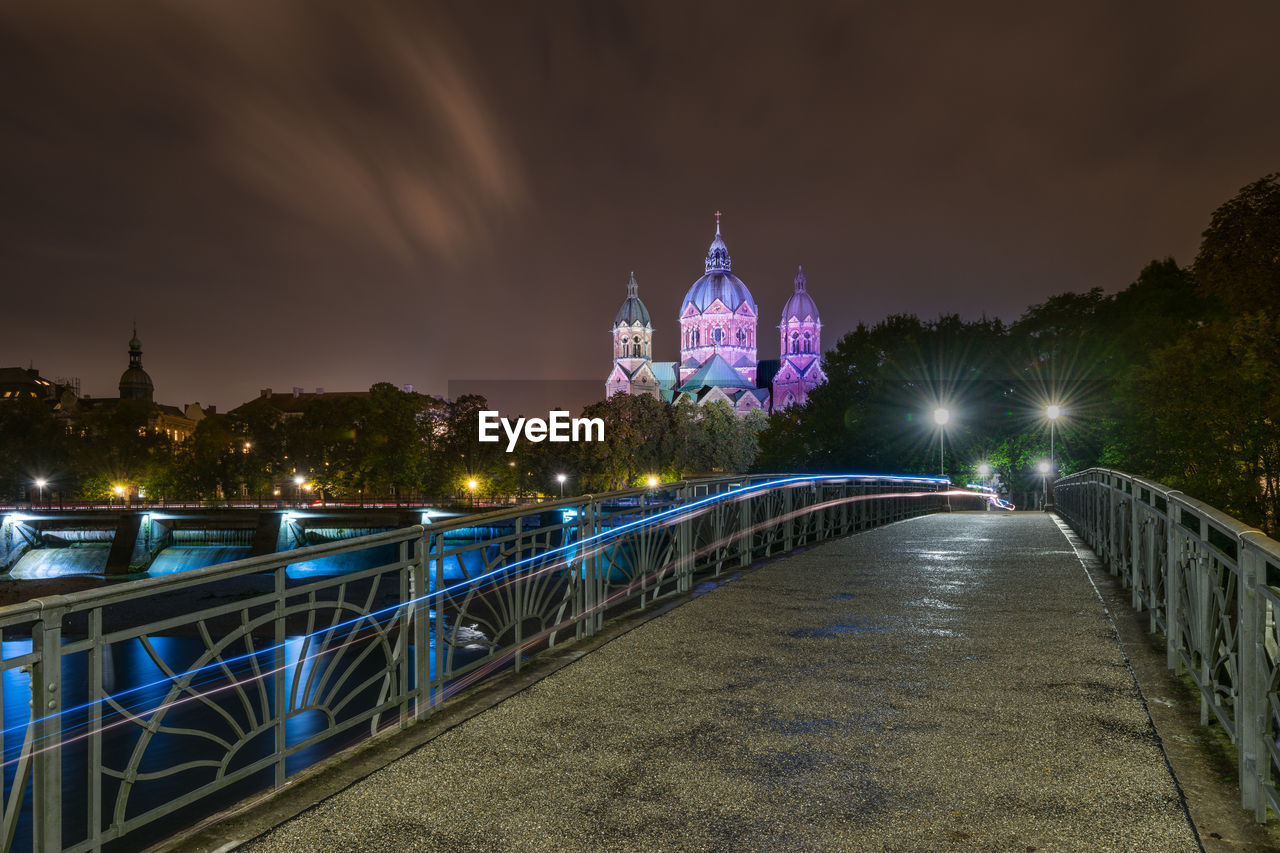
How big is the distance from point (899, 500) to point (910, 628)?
59.3 ft

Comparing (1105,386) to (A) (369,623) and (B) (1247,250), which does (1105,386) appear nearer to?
(B) (1247,250)

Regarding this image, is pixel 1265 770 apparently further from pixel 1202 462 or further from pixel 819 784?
pixel 1202 462

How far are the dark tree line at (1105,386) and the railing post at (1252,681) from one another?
30494 mm

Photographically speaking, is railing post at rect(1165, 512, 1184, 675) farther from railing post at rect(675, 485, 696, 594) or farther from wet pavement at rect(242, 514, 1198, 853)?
railing post at rect(675, 485, 696, 594)

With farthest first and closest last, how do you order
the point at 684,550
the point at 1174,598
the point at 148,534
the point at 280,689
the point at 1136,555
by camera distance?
the point at 148,534 < the point at 684,550 < the point at 1136,555 < the point at 1174,598 < the point at 280,689

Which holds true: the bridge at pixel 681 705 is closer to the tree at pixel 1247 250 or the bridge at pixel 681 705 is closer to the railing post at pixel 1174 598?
the railing post at pixel 1174 598

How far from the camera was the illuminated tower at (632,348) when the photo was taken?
489ft

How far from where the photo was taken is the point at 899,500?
82.5ft

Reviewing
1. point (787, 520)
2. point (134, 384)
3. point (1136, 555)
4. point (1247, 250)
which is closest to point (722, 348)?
point (134, 384)

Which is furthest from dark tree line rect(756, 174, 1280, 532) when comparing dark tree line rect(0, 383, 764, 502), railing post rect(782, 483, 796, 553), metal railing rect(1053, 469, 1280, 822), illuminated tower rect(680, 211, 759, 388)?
illuminated tower rect(680, 211, 759, 388)

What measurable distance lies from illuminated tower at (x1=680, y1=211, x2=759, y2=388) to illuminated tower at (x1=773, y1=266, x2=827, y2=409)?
6.45m

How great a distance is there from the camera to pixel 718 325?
148 meters

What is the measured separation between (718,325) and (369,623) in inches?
5701

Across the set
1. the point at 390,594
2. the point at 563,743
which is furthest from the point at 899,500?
the point at 390,594
